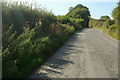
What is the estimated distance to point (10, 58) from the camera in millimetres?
4738

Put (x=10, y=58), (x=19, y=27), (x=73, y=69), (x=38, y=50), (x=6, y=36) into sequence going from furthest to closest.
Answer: (x=19, y=27) → (x=38, y=50) → (x=73, y=69) → (x=6, y=36) → (x=10, y=58)

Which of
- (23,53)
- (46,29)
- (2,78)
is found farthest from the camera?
(46,29)

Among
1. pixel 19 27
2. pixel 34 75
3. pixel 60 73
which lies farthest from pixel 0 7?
pixel 60 73

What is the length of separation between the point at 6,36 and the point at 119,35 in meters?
18.2

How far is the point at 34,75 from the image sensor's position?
5195 millimetres

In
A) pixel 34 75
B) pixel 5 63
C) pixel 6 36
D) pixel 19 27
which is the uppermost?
pixel 19 27

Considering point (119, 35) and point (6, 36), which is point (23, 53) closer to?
point (6, 36)

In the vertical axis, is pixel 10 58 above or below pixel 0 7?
below

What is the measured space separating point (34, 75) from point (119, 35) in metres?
17.7

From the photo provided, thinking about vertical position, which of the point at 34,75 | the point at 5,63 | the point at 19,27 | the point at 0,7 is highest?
the point at 0,7

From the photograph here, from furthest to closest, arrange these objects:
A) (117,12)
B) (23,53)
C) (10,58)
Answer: (117,12) < (23,53) < (10,58)

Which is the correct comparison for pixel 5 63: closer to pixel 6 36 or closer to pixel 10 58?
pixel 10 58

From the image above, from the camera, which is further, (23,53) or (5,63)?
(23,53)

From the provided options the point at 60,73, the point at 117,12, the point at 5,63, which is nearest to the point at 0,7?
the point at 5,63
